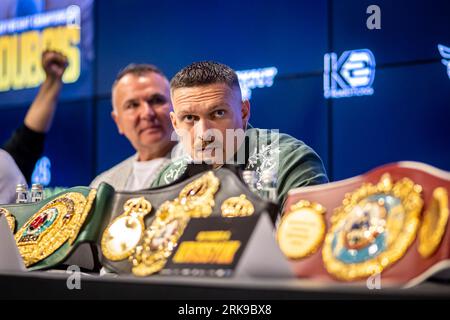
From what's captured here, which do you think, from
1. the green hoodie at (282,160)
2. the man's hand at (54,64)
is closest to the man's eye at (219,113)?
the green hoodie at (282,160)

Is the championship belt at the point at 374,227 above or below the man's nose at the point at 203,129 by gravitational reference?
below

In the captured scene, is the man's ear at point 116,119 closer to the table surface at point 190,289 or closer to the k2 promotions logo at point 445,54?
the k2 promotions logo at point 445,54

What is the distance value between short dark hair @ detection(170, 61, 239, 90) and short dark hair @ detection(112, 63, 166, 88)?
153cm

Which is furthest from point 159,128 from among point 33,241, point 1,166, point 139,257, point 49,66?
point 139,257

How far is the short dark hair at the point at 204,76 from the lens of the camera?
5.72 ft

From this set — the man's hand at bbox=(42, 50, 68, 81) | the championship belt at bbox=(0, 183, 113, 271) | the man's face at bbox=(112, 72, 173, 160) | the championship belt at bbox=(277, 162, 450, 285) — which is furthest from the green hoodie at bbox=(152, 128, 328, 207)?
the man's hand at bbox=(42, 50, 68, 81)

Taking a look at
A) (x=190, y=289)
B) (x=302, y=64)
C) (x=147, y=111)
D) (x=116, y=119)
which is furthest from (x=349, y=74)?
(x=190, y=289)

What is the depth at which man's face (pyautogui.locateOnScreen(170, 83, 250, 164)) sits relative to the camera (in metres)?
1.68

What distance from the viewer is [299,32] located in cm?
285

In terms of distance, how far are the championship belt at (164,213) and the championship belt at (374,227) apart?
0.06m

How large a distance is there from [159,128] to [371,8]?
1187 millimetres
